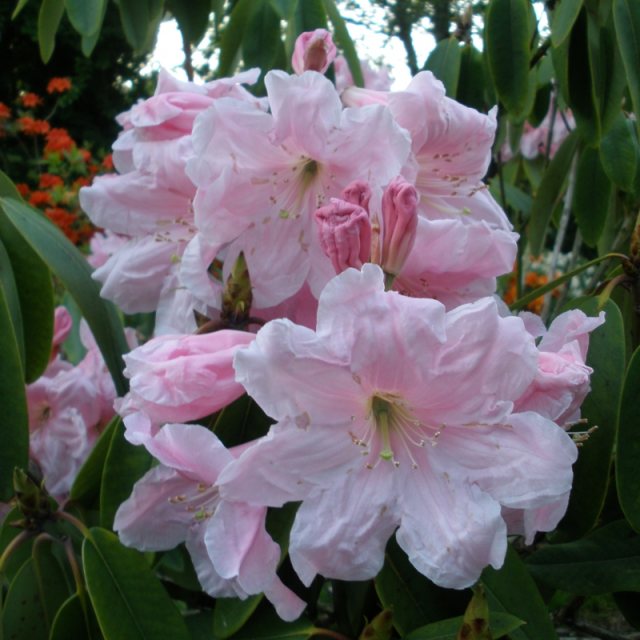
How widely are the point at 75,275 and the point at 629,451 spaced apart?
21.4 inches

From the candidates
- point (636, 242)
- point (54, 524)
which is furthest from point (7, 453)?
point (636, 242)

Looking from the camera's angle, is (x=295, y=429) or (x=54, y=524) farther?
(x=54, y=524)

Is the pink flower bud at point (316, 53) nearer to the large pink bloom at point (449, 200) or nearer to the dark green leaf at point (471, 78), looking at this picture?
the large pink bloom at point (449, 200)

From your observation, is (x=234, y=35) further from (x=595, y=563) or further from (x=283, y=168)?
(x=595, y=563)

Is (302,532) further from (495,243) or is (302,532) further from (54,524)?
(54,524)

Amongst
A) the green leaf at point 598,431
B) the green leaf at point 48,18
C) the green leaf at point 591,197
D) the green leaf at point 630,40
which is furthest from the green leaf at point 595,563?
the green leaf at point 48,18

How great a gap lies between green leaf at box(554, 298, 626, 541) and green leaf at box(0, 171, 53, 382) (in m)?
0.52

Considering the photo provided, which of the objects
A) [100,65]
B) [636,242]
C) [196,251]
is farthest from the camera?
[100,65]

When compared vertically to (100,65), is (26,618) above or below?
above

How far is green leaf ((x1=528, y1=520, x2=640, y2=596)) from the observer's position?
77cm

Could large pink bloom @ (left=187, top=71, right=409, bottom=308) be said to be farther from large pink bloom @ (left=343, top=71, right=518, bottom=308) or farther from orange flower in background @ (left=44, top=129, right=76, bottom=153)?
orange flower in background @ (left=44, top=129, right=76, bottom=153)

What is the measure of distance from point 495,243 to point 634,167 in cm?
55

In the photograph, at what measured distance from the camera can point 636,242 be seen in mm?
836

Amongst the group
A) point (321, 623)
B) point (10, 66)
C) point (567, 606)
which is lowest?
point (10, 66)
